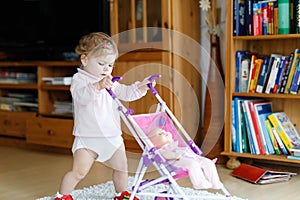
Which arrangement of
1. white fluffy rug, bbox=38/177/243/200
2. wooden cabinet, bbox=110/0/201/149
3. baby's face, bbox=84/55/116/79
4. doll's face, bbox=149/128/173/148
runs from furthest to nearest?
wooden cabinet, bbox=110/0/201/149 → white fluffy rug, bbox=38/177/243/200 → baby's face, bbox=84/55/116/79 → doll's face, bbox=149/128/173/148

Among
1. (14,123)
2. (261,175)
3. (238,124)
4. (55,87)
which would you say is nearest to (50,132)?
(55,87)

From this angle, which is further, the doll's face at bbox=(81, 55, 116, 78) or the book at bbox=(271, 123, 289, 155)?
the book at bbox=(271, 123, 289, 155)

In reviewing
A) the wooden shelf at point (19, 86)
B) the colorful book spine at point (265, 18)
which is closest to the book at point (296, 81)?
the colorful book spine at point (265, 18)

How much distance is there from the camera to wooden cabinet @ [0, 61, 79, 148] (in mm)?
3400

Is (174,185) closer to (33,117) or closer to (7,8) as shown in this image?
(33,117)

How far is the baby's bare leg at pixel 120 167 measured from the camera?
7.20ft

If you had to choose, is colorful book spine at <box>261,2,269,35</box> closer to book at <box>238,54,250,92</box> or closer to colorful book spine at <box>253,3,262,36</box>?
colorful book spine at <box>253,3,262,36</box>

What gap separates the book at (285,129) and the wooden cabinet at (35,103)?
1.29m

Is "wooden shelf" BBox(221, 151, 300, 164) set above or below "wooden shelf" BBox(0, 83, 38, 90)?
below

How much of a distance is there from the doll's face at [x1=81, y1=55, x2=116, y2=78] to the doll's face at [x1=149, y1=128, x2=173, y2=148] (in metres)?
0.32

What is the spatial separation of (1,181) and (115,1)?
129cm

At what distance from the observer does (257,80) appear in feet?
9.33

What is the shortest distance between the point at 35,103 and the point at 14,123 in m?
0.21

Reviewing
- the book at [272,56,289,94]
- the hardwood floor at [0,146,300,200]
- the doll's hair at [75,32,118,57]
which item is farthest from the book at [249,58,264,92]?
the doll's hair at [75,32,118,57]
